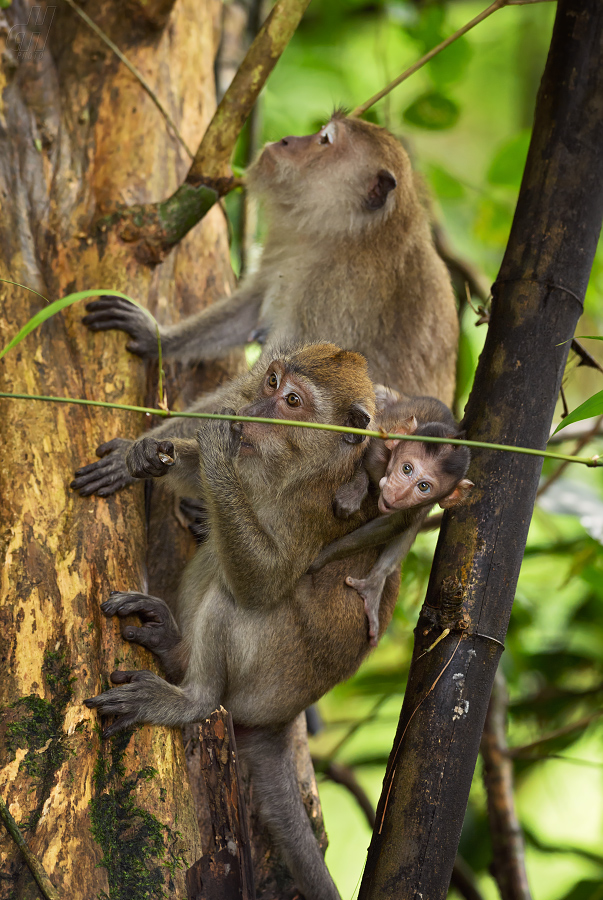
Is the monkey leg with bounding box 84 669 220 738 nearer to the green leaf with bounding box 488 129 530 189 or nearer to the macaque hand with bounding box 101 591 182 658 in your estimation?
the macaque hand with bounding box 101 591 182 658

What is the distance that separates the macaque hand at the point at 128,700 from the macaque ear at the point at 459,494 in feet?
3.69

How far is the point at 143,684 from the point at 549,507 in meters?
2.21

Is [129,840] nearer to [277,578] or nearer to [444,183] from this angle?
[277,578]

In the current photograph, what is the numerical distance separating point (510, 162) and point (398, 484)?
265 centimetres

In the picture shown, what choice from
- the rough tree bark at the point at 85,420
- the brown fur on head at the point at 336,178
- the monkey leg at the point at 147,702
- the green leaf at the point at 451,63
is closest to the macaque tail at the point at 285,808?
the rough tree bark at the point at 85,420

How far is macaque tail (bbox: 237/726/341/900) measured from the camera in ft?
9.12

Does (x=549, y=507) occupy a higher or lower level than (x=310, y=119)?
lower

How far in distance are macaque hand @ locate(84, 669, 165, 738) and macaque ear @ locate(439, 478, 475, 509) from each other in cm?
113

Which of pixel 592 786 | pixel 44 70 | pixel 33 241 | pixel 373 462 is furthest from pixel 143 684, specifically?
pixel 592 786

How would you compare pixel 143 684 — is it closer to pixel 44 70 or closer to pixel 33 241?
pixel 33 241

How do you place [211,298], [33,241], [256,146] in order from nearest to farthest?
[33,241] → [211,298] → [256,146]

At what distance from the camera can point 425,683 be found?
90.3 inches

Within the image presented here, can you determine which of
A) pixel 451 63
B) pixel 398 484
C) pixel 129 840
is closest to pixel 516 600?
pixel 398 484

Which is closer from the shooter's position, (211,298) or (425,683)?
(425,683)
